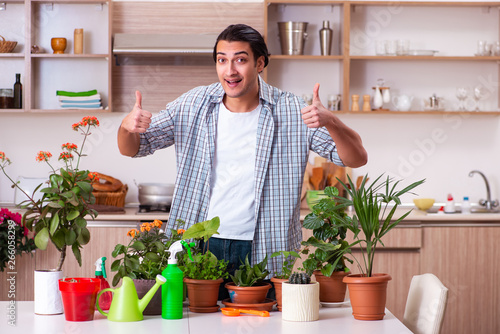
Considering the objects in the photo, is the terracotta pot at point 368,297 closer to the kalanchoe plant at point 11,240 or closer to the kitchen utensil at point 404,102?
the kalanchoe plant at point 11,240

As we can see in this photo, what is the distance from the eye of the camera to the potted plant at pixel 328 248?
6.18 feet

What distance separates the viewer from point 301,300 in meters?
1.75

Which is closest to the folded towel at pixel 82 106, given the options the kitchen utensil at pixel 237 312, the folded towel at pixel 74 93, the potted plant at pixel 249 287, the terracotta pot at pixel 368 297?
the folded towel at pixel 74 93

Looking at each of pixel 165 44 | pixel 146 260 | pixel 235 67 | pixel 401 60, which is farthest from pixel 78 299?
pixel 401 60

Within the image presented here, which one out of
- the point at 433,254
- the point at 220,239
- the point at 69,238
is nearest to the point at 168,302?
the point at 69,238

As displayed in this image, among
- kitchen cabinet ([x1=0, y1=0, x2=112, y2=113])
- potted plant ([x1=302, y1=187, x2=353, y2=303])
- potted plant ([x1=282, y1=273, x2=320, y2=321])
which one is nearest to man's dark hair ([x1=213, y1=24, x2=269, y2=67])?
potted plant ([x1=302, y1=187, x2=353, y2=303])

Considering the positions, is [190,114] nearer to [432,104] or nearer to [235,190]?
[235,190]

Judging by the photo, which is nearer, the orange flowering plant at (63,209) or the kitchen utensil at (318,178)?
the orange flowering plant at (63,209)

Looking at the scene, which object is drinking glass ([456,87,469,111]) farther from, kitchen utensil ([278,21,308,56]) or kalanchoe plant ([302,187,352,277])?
kalanchoe plant ([302,187,352,277])

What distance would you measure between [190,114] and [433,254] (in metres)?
2.08

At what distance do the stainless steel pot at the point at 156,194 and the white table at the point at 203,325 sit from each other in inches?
80.8

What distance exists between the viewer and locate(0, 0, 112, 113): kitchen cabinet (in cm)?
418

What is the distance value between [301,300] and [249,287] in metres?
0.18

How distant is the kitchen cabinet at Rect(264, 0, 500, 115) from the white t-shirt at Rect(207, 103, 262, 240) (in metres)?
2.04
